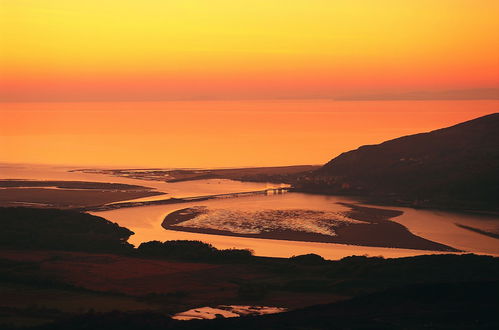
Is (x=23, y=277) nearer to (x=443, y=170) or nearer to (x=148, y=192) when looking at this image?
(x=148, y=192)

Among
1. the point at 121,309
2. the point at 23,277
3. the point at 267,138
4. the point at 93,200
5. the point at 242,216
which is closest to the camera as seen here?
the point at 121,309

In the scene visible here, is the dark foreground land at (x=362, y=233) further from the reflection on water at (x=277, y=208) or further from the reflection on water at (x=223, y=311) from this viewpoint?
the reflection on water at (x=223, y=311)

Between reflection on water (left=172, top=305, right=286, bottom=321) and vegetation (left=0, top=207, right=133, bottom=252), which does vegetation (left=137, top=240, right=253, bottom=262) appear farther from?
reflection on water (left=172, top=305, right=286, bottom=321)

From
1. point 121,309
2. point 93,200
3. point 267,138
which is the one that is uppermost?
point 267,138

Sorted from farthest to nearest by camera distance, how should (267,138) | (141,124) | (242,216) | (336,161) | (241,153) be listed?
1. (141,124)
2. (267,138)
3. (241,153)
4. (336,161)
5. (242,216)

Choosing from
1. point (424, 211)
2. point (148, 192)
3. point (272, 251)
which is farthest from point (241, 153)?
point (272, 251)

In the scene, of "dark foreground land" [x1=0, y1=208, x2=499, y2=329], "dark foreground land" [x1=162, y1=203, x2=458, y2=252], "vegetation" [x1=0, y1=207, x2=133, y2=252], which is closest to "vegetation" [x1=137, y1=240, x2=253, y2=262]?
"dark foreground land" [x1=0, y1=208, x2=499, y2=329]
